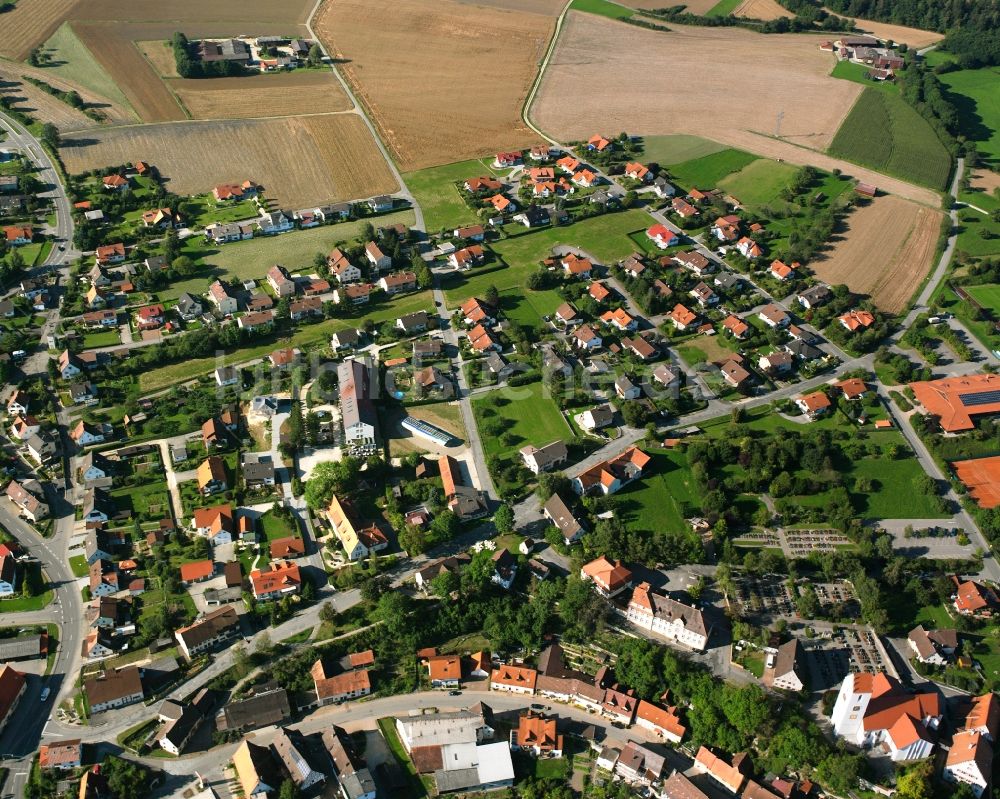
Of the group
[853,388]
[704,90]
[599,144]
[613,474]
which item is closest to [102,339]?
[613,474]

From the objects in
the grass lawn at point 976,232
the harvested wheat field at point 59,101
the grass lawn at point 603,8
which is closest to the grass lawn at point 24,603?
the harvested wheat field at point 59,101

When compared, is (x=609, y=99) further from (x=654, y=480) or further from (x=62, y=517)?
(x=62, y=517)

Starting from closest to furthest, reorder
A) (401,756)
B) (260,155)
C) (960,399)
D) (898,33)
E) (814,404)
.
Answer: (401,756) → (814,404) → (960,399) → (260,155) → (898,33)

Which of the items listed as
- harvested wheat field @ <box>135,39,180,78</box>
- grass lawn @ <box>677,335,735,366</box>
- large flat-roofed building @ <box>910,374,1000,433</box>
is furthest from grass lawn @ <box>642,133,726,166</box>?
harvested wheat field @ <box>135,39,180,78</box>

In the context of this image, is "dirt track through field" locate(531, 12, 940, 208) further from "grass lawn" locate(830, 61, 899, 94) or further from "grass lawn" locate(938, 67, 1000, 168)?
"grass lawn" locate(938, 67, 1000, 168)

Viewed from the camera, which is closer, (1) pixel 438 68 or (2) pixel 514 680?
(2) pixel 514 680

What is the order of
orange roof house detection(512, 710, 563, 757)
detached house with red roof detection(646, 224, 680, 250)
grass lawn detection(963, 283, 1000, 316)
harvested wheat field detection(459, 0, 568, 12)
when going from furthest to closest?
harvested wheat field detection(459, 0, 568, 12) < detached house with red roof detection(646, 224, 680, 250) < grass lawn detection(963, 283, 1000, 316) < orange roof house detection(512, 710, 563, 757)

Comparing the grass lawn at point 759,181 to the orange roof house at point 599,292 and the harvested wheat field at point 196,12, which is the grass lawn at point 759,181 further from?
the harvested wheat field at point 196,12

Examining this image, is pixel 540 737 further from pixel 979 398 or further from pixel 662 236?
pixel 662 236
